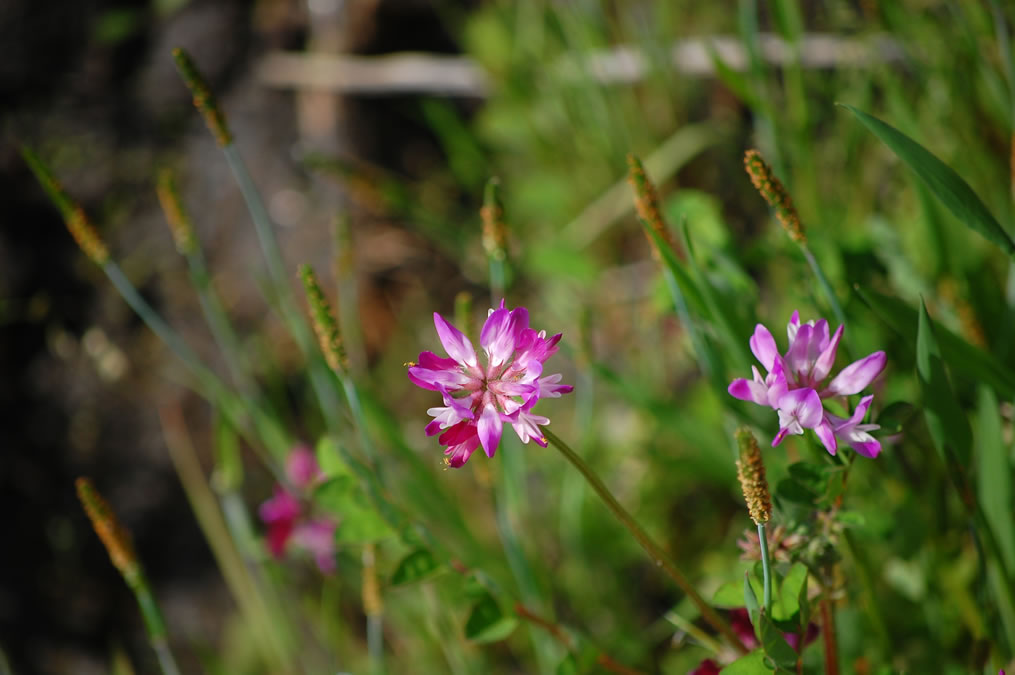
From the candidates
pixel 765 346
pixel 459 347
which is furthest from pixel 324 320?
pixel 765 346

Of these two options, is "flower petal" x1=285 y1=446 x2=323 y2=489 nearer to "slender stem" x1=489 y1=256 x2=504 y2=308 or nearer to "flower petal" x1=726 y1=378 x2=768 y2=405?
"slender stem" x1=489 y1=256 x2=504 y2=308

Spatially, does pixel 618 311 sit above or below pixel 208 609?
above

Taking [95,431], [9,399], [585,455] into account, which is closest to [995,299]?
[585,455]

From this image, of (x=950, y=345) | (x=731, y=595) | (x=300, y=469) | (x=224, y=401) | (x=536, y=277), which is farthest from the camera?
(x=536, y=277)

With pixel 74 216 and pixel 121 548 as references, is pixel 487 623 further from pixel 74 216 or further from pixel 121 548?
pixel 74 216

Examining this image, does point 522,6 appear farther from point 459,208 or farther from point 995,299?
point 995,299

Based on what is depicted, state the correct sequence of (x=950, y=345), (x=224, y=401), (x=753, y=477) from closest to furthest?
(x=753, y=477) < (x=950, y=345) < (x=224, y=401)
